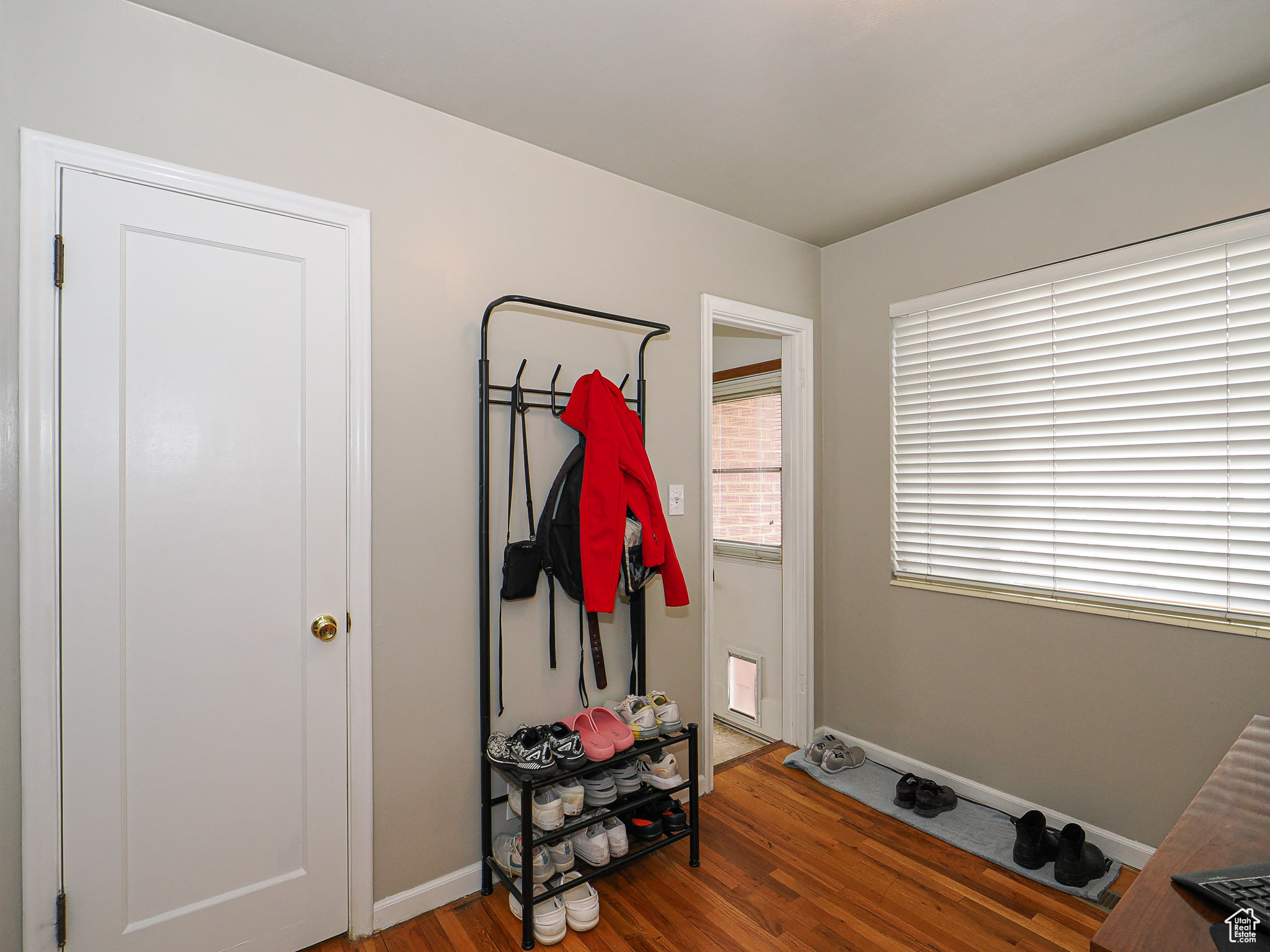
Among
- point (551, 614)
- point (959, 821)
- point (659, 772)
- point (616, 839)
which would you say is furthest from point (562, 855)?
point (959, 821)

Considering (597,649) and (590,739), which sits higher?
(597,649)

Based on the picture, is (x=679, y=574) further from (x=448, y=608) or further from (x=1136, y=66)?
(x=1136, y=66)

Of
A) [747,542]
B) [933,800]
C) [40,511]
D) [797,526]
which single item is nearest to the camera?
[40,511]

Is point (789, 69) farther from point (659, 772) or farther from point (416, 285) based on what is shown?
point (659, 772)

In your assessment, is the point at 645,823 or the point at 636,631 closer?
the point at 645,823

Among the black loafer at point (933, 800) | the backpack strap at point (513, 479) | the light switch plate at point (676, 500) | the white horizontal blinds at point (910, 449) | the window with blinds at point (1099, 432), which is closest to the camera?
the window with blinds at point (1099, 432)

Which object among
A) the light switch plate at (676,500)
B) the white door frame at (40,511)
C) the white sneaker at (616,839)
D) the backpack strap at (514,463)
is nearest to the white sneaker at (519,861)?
the white sneaker at (616,839)

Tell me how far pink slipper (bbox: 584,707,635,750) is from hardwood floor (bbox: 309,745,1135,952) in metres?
0.50

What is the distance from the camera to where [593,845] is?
6.89 feet

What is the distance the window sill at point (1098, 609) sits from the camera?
6.80ft

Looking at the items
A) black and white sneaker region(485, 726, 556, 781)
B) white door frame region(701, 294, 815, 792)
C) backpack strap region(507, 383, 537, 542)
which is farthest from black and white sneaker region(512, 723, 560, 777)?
white door frame region(701, 294, 815, 792)

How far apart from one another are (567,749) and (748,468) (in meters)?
2.29

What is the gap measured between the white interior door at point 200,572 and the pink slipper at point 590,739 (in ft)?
2.44

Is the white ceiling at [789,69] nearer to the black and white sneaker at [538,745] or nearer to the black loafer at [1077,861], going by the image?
the black and white sneaker at [538,745]
